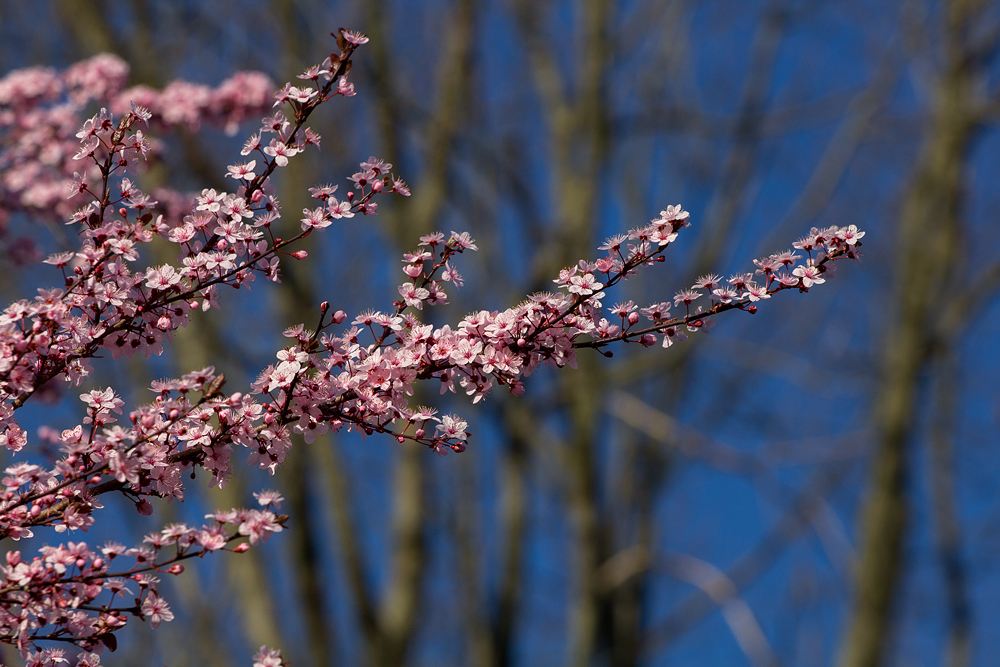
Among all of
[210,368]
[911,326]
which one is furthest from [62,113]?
[911,326]

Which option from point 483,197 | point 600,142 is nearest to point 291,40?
point 483,197

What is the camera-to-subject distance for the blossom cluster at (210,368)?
2.12 m

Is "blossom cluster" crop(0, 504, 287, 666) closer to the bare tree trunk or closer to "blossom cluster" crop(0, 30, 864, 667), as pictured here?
"blossom cluster" crop(0, 30, 864, 667)

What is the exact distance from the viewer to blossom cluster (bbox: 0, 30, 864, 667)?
212cm

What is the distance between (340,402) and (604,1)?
6.85 metres

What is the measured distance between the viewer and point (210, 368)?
2232 millimetres

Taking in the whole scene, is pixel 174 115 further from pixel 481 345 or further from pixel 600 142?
pixel 600 142

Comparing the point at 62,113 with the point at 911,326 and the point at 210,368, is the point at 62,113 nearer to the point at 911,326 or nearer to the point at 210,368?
the point at 210,368

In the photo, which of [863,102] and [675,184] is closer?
[863,102]

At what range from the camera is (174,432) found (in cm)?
214

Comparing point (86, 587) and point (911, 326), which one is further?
point (911, 326)

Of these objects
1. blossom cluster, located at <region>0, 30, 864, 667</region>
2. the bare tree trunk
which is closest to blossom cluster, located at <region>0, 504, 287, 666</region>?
blossom cluster, located at <region>0, 30, 864, 667</region>

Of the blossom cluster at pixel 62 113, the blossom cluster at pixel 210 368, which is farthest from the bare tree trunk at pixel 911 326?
the blossom cluster at pixel 62 113

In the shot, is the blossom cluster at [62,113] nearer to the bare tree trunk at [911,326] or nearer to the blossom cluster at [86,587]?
→ the blossom cluster at [86,587]
